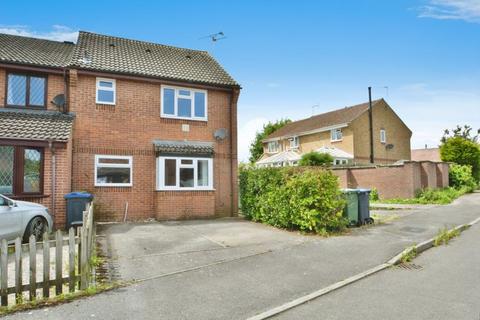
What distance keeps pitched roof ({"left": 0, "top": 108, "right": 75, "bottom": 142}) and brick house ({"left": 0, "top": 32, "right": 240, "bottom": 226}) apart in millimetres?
29

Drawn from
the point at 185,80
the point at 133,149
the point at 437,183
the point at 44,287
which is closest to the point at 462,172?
the point at 437,183

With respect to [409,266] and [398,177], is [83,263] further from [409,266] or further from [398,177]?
[398,177]

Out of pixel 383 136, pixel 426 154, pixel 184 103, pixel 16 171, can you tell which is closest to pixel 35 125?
pixel 16 171

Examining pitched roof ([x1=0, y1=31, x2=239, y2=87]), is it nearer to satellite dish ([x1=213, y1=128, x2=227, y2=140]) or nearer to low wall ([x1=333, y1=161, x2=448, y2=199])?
satellite dish ([x1=213, y1=128, x2=227, y2=140])

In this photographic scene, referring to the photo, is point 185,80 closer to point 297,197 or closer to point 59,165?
point 59,165

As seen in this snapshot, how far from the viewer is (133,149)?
14281 millimetres

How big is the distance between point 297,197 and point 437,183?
51.5ft

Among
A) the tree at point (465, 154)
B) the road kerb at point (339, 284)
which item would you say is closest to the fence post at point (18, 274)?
the road kerb at point (339, 284)

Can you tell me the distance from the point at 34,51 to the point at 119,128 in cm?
488

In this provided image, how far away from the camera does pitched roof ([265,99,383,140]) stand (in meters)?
36.1

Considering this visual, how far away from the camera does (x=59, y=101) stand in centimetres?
1341

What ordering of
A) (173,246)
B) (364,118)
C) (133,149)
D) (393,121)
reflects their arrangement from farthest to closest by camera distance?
(393,121), (364,118), (133,149), (173,246)

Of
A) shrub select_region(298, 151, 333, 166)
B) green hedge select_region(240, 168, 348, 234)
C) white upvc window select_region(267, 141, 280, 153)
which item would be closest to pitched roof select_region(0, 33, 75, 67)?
green hedge select_region(240, 168, 348, 234)

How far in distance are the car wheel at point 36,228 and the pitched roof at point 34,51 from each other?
21.6ft
